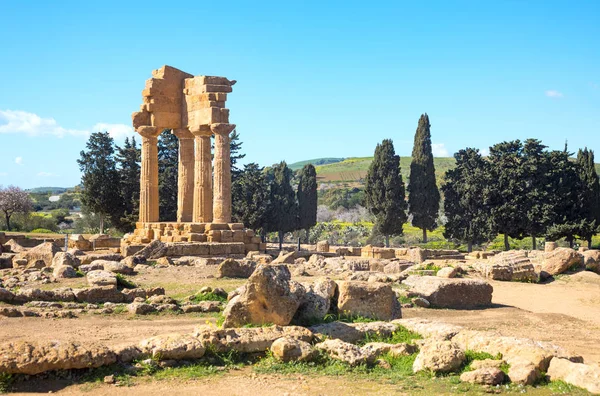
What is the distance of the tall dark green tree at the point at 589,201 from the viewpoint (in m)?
36.9

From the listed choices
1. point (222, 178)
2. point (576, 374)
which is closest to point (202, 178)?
point (222, 178)

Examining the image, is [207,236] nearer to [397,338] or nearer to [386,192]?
[397,338]

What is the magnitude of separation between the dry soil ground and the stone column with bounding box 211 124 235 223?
250 inches

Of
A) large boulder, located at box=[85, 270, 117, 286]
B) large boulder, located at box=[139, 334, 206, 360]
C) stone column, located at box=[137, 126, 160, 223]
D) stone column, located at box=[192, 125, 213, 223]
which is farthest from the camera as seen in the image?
stone column, located at box=[137, 126, 160, 223]

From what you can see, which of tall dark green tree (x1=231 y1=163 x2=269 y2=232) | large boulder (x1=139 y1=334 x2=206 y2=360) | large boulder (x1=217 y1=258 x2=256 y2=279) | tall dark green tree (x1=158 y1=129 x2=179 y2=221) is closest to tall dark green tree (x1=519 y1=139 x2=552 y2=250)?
tall dark green tree (x1=231 y1=163 x2=269 y2=232)

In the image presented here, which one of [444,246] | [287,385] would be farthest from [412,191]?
[287,385]

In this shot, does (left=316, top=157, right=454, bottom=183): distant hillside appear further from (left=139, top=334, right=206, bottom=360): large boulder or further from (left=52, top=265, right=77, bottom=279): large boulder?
(left=139, top=334, right=206, bottom=360): large boulder

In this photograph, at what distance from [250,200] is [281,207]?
97.6 inches

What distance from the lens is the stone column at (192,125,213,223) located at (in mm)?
26969

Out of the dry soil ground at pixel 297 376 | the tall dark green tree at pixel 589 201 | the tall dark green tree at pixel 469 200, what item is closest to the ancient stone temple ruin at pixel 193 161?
the dry soil ground at pixel 297 376

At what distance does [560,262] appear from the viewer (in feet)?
70.8

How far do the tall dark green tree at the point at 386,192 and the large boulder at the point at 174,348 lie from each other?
36.2 m

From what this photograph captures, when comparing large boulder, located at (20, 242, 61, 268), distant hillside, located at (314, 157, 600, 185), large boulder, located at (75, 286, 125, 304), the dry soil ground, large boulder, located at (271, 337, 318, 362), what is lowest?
the dry soil ground

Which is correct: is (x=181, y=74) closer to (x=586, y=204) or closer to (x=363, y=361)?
(x=363, y=361)
